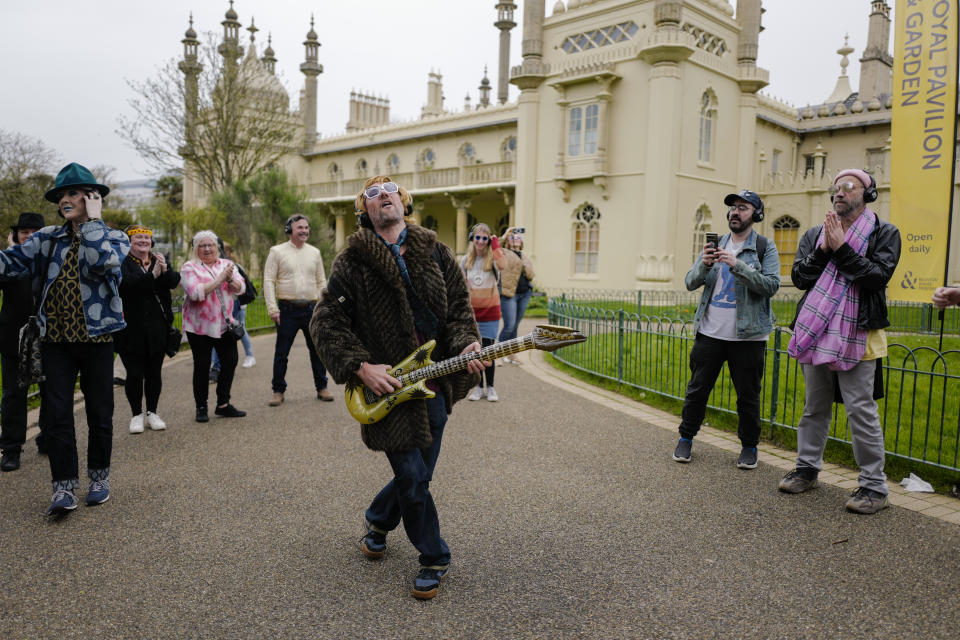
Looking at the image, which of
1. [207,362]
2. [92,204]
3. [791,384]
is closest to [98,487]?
[92,204]

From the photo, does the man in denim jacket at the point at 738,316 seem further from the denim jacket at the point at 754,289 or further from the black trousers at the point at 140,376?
the black trousers at the point at 140,376

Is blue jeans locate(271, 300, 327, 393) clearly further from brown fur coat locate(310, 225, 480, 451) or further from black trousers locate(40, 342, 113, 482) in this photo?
brown fur coat locate(310, 225, 480, 451)

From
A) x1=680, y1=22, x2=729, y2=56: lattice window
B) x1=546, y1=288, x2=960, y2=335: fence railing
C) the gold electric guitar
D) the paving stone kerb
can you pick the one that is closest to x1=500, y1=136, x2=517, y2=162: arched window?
x1=546, y1=288, x2=960, y2=335: fence railing

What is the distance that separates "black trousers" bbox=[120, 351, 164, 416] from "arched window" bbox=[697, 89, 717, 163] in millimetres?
20228

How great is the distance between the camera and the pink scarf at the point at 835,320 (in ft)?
14.1

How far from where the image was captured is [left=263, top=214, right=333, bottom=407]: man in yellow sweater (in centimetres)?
740

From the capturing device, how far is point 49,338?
13.9 feet

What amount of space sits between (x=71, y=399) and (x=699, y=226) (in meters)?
21.5

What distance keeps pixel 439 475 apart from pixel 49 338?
108 inches

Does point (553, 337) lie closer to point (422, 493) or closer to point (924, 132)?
point (422, 493)

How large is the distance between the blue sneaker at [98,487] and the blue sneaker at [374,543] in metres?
2.04

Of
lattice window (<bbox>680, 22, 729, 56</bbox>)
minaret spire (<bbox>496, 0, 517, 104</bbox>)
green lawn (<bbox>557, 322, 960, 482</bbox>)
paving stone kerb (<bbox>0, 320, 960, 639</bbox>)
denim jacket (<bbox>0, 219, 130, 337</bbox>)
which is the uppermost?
minaret spire (<bbox>496, 0, 517, 104</bbox>)

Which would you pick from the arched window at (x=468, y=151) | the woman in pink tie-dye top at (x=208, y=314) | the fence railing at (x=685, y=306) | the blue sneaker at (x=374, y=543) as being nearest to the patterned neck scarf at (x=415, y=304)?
the blue sneaker at (x=374, y=543)

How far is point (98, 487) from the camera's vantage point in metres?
4.43
